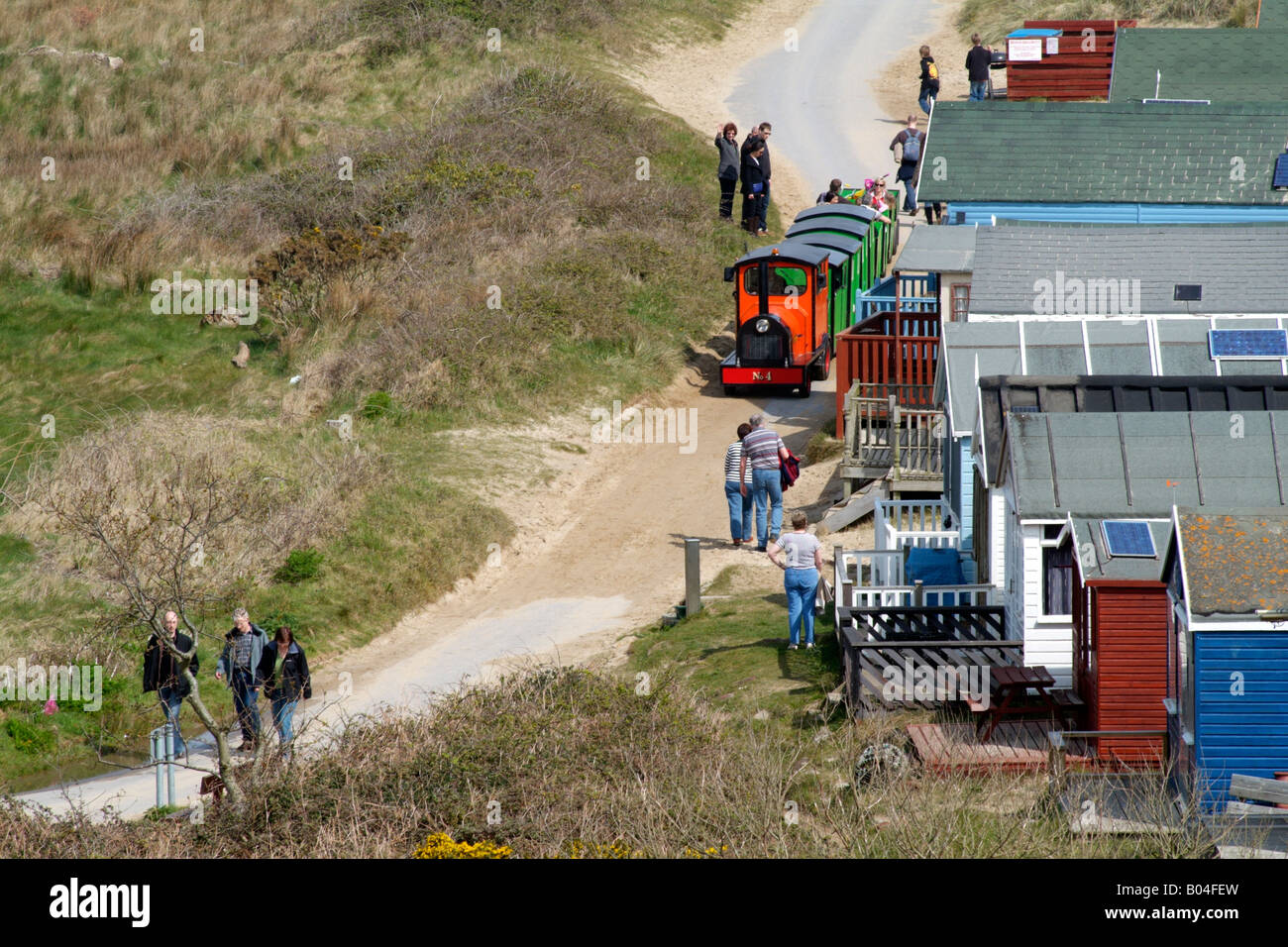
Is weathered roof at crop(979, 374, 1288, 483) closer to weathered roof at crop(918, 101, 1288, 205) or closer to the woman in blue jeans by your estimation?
the woman in blue jeans

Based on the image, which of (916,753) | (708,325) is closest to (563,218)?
(708,325)

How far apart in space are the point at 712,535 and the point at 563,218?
12.2 meters

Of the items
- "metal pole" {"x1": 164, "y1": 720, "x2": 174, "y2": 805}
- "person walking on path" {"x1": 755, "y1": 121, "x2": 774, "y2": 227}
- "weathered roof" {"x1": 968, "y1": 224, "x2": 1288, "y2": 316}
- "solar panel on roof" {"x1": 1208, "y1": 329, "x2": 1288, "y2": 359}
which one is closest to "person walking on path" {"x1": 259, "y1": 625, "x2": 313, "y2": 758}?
"metal pole" {"x1": 164, "y1": 720, "x2": 174, "y2": 805}

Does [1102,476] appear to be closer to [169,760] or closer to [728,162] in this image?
[169,760]

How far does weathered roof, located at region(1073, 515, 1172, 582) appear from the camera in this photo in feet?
41.0

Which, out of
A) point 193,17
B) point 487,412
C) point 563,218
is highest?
point 193,17

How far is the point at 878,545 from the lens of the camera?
17.7 metres

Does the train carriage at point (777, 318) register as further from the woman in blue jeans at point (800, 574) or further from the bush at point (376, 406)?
the woman in blue jeans at point (800, 574)

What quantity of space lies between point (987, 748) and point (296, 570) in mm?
9182

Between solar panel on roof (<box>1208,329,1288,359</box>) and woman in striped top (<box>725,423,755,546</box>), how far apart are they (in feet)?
19.4

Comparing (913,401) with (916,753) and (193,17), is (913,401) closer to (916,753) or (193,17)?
(916,753)

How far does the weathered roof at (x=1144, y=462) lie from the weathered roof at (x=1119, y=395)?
87cm

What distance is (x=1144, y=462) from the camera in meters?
13.6

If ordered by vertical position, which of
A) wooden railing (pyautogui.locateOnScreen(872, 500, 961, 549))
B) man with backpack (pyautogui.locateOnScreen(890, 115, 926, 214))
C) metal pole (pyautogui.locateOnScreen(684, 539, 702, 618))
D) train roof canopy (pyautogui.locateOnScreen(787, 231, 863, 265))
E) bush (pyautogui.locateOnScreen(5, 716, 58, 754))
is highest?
man with backpack (pyautogui.locateOnScreen(890, 115, 926, 214))
